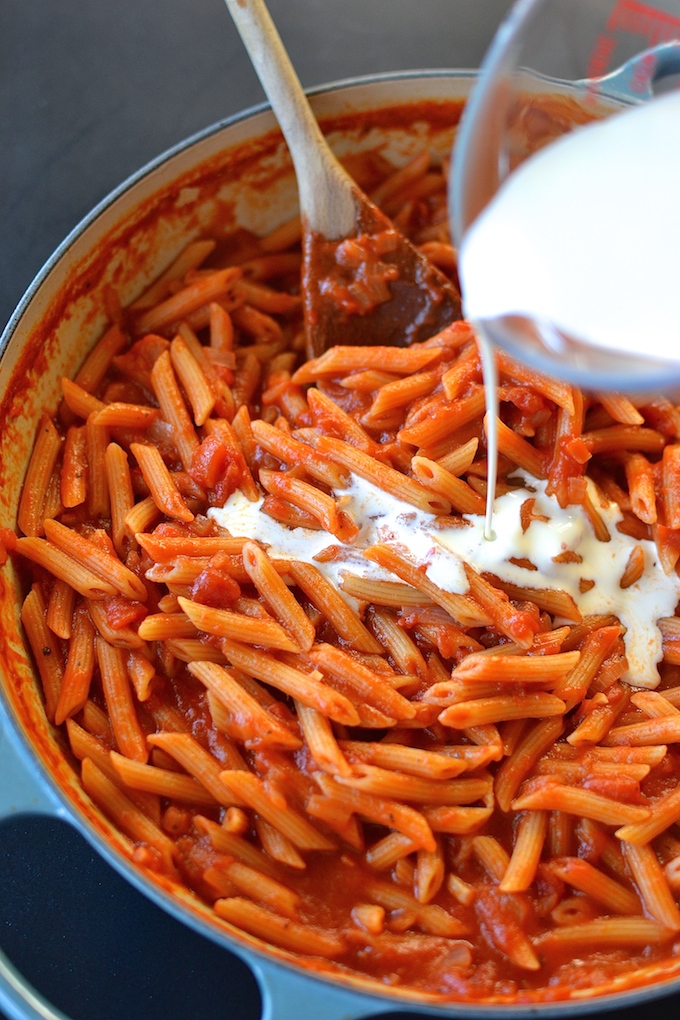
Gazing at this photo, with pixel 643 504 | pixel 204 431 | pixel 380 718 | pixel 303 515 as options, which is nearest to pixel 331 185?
pixel 204 431

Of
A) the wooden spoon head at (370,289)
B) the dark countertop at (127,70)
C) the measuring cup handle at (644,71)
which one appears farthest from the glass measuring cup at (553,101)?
the dark countertop at (127,70)

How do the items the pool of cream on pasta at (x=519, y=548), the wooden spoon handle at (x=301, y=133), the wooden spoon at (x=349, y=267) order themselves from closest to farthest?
the pool of cream on pasta at (x=519, y=548), the wooden spoon handle at (x=301, y=133), the wooden spoon at (x=349, y=267)

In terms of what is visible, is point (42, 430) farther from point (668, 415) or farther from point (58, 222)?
point (668, 415)

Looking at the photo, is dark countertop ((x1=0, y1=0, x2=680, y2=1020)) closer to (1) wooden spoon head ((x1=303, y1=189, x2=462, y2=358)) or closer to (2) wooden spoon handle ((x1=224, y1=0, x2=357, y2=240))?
(2) wooden spoon handle ((x1=224, y1=0, x2=357, y2=240))

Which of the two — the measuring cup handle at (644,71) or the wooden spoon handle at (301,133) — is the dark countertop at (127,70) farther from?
the measuring cup handle at (644,71)

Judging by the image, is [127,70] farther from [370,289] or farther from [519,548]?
[519,548]

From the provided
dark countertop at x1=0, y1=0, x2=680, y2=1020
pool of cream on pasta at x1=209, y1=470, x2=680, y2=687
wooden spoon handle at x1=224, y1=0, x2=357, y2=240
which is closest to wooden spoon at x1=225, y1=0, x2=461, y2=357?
wooden spoon handle at x1=224, y1=0, x2=357, y2=240

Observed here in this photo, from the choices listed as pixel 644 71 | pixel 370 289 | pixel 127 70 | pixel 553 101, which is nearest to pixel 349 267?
pixel 370 289
